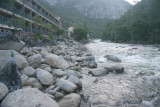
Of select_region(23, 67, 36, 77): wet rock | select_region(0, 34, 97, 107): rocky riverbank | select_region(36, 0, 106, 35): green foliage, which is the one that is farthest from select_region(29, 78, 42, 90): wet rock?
select_region(36, 0, 106, 35): green foliage

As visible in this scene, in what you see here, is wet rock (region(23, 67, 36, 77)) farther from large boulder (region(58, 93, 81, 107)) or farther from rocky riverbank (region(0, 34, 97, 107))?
large boulder (region(58, 93, 81, 107))

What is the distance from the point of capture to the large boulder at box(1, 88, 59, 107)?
123 inches

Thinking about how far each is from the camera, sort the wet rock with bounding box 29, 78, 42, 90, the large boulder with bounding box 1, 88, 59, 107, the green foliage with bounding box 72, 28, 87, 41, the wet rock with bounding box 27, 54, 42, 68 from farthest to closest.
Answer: the green foliage with bounding box 72, 28, 87, 41 → the wet rock with bounding box 27, 54, 42, 68 → the wet rock with bounding box 29, 78, 42, 90 → the large boulder with bounding box 1, 88, 59, 107

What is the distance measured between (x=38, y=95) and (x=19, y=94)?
0.50m

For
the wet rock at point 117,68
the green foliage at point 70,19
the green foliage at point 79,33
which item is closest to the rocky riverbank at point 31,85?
Result: the wet rock at point 117,68

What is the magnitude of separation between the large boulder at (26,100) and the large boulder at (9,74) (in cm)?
61

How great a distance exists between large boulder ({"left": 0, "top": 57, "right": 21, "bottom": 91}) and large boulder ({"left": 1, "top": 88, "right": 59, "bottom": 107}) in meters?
A: 0.61

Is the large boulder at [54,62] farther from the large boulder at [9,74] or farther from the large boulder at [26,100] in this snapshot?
the large boulder at [26,100]

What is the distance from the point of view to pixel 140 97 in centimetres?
507

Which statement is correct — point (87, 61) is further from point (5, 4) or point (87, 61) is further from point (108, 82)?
point (5, 4)

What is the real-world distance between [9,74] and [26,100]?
50.7 inches

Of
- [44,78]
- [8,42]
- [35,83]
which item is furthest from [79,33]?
[35,83]

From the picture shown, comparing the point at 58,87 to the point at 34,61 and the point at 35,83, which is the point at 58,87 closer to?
the point at 35,83

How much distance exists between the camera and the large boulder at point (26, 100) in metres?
3.11
